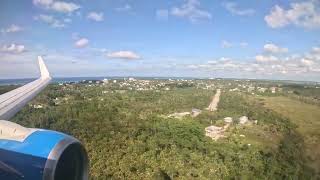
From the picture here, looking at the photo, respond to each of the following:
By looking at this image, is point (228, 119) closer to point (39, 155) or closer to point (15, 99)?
point (15, 99)

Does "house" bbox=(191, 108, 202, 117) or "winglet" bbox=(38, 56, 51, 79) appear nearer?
"winglet" bbox=(38, 56, 51, 79)

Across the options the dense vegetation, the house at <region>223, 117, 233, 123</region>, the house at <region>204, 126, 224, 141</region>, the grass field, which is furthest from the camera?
the house at <region>223, 117, 233, 123</region>

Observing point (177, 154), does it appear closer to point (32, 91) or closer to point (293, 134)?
point (32, 91)

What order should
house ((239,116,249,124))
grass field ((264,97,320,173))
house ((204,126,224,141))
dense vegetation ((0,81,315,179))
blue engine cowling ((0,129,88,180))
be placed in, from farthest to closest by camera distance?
house ((239,116,249,124)) < house ((204,126,224,141)) < grass field ((264,97,320,173)) < dense vegetation ((0,81,315,179)) < blue engine cowling ((0,129,88,180))

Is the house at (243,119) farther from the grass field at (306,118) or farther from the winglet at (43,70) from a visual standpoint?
the winglet at (43,70)

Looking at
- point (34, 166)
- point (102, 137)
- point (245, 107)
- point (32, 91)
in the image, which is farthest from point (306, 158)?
point (34, 166)

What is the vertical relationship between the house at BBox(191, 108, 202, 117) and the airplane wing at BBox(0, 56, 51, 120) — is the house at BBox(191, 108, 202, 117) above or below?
below

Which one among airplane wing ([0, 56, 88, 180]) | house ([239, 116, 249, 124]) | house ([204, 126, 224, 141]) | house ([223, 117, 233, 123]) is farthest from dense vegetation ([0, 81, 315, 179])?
airplane wing ([0, 56, 88, 180])

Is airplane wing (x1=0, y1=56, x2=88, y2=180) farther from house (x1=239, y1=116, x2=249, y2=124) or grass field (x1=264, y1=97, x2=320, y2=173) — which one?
house (x1=239, y1=116, x2=249, y2=124)
